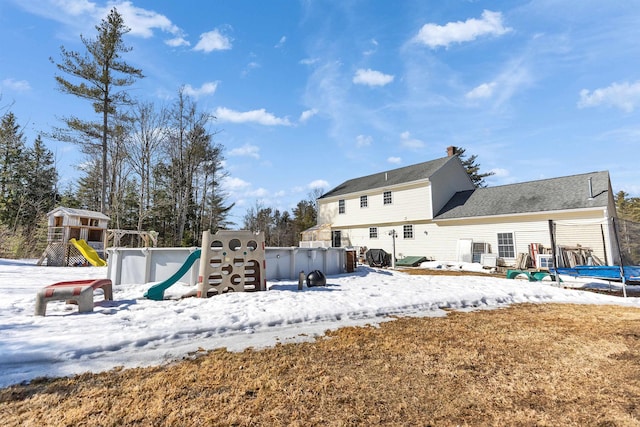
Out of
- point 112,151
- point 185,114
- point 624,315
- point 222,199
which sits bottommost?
point 624,315

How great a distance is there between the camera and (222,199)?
2862 cm

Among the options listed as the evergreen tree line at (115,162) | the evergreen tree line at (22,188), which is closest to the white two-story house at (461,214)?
the evergreen tree line at (115,162)

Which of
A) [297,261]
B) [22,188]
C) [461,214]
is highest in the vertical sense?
[22,188]

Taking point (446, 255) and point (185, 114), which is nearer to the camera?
point (446, 255)

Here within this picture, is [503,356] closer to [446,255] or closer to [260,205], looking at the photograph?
[446,255]

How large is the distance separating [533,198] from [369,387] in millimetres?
18015

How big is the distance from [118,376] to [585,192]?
64.5 feet

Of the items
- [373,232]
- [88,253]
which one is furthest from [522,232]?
[88,253]

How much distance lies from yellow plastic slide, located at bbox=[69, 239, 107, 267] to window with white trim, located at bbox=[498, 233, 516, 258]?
68.7 feet

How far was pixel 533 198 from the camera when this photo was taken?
53.3ft

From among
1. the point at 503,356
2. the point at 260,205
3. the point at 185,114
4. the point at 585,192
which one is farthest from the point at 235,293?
the point at 260,205

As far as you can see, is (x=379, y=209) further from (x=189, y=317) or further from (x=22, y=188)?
(x=22, y=188)

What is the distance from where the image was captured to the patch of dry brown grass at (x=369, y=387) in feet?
7.52

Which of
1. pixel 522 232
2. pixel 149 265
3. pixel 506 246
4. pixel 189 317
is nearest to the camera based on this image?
pixel 189 317
